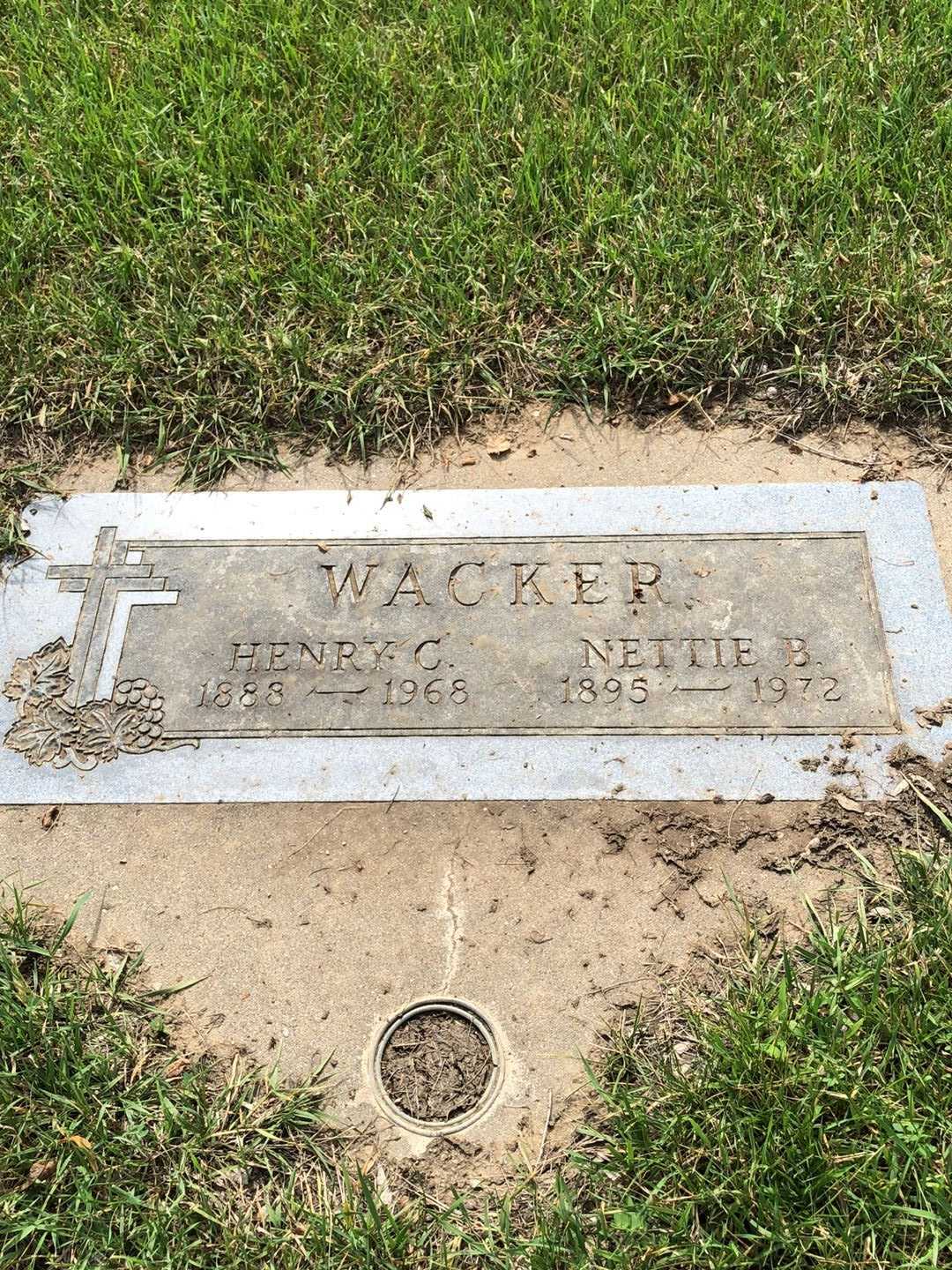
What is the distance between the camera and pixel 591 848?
99.3 inches

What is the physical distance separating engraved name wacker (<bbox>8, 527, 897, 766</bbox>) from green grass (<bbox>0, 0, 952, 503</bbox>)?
0.47 m

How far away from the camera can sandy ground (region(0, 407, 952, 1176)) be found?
2330 millimetres

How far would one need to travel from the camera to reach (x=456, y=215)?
3.38 meters

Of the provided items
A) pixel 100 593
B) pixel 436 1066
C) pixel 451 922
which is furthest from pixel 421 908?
pixel 100 593

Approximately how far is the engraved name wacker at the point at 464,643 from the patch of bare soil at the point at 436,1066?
2.28 feet

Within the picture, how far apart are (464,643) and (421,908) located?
68cm

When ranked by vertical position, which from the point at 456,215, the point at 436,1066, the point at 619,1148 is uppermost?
the point at 456,215

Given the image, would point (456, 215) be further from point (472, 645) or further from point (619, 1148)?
point (619, 1148)

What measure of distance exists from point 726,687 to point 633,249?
144 centimetres

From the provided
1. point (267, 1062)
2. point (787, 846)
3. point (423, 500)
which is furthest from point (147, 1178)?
point (423, 500)

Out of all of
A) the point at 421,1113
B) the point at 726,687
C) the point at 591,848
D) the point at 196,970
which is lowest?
the point at 421,1113

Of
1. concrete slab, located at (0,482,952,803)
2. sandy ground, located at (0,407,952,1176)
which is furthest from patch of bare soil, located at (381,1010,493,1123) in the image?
concrete slab, located at (0,482,952,803)

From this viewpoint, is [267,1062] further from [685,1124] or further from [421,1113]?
[685,1124]

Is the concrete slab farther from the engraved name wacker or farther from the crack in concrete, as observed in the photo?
the crack in concrete
